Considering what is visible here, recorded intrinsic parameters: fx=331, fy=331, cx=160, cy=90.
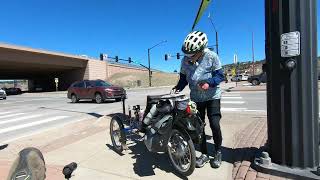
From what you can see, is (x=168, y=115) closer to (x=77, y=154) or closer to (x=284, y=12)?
(x=284, y=12)

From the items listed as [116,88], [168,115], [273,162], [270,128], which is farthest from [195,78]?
[116,88]

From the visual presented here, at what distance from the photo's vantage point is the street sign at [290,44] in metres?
3.82

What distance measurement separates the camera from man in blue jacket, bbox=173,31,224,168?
14.5 ft

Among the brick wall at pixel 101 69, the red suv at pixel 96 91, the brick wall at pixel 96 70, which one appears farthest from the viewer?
the brick wall at pixel 101 69

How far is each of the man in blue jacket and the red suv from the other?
15.3m

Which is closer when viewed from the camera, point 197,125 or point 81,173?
point 197,125

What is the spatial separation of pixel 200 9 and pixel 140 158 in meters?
5.80

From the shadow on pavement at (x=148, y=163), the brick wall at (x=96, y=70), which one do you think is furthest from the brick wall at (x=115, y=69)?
the shadow on pavement at (x=148, y=163)

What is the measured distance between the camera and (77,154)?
590 centimetres

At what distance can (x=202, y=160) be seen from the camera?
15.4 ft

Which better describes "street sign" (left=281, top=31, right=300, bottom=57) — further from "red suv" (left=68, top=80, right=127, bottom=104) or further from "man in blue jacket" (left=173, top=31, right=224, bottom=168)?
"red suv" (left=68, top=80, right=127, bottom=104)

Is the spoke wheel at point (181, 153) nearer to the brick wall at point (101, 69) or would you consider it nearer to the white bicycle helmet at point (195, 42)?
the white bicycle helmet at point (195, 42)

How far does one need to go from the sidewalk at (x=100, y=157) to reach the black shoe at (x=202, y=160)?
0.23ft

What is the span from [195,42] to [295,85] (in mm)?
1352
